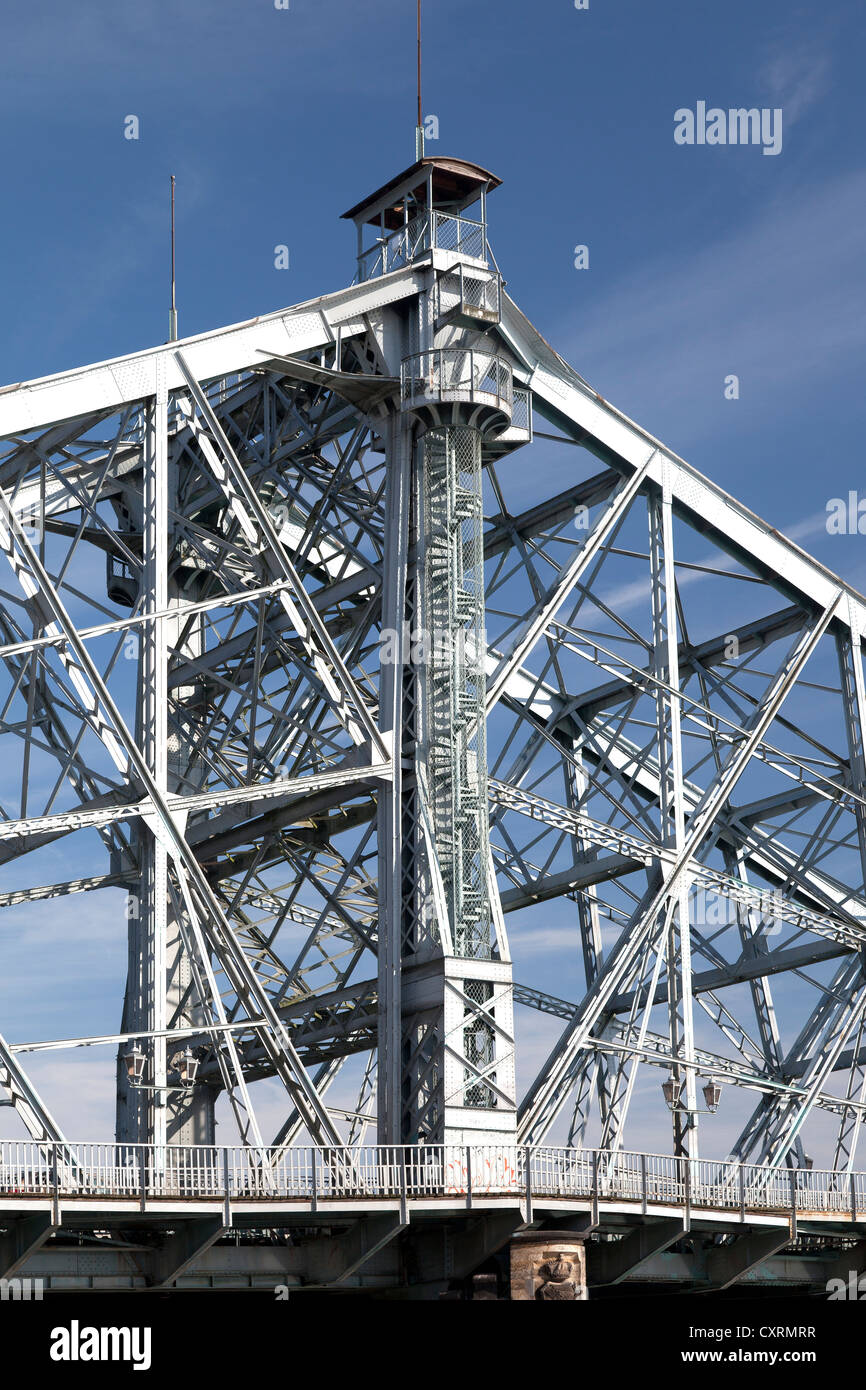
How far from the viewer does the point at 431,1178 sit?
142 feet

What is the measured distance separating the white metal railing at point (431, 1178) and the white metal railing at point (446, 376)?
1700cm

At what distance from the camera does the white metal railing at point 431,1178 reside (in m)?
38.1

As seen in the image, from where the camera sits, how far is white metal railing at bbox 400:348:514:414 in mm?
49656

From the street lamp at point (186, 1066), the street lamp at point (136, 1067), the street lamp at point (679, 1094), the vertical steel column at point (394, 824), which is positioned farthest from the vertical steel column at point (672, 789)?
the street lamp at point (136, 1067)

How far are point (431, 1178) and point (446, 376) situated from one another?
60.1ft

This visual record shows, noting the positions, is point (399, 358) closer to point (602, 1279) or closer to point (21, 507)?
point (21, 507)

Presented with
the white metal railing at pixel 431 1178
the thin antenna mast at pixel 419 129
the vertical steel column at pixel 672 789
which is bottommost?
the white metal railing at pixel 431 1178

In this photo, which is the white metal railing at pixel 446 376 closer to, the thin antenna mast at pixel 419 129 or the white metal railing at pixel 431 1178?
the thin antenna mast at pixel 419 129

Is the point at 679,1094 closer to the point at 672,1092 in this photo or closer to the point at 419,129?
the point at 672,1092

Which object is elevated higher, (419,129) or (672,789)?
(419,129)

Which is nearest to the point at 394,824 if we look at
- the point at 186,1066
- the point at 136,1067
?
the point at 186,1066

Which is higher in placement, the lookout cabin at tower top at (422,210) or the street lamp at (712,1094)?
the lookout cabin at tower top at (422,210)

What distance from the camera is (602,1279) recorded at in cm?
4684
